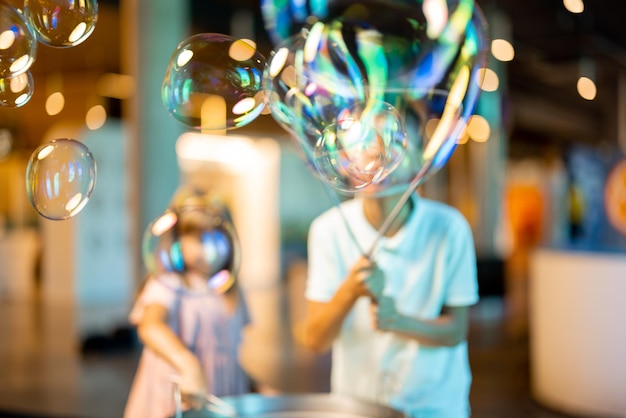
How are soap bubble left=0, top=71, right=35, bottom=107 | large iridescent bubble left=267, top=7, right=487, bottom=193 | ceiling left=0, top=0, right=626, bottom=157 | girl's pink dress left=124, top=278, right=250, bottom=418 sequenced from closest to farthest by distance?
large iridescent bubble left=267, top=7, right=487, bottom=193, soap bubble left=0, top=71, right=35, bottom=107, girl's pink dress left=124, top=278, right=250, bottom=418, ceiling left=0, top=0, right=626, bottom=157

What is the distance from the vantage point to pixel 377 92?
6.11ft

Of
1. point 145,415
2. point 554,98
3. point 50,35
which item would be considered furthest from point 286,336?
point 554,98

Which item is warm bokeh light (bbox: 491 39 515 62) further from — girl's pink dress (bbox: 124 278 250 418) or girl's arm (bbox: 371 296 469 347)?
girl's arm (bbox: 371 296 469 347)

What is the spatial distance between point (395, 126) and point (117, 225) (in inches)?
364

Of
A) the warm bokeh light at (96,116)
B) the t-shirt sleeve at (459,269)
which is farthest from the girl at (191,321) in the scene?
the warm bokeh light at (96,116)

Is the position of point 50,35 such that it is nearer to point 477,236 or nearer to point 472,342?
point 472,342

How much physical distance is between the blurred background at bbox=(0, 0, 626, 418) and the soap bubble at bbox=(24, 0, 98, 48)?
0.11 metres

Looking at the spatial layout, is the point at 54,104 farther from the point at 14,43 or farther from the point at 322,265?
the point at 322,265

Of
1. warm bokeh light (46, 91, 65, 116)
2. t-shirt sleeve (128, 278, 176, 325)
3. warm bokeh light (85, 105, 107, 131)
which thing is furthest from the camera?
warm bokeh light (46, 91, 65, 116)

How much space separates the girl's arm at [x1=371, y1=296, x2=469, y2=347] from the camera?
1.69m

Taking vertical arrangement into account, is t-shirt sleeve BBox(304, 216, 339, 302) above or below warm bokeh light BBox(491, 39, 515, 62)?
below

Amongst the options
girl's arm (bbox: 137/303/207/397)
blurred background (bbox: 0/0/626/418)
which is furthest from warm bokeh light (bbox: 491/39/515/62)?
girl's arm (bbox: 137/303/207/397)

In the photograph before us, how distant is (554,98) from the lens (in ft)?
56.5

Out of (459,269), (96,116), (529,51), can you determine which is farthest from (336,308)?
(96,116)
